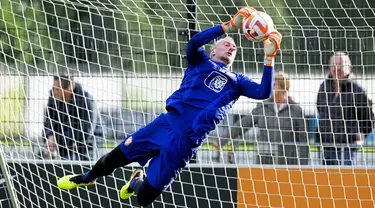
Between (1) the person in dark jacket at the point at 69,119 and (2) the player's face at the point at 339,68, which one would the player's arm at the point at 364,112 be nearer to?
(2) the player's face at the point at 339,68

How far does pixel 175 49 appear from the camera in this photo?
8227 millimetres

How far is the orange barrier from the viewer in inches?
312

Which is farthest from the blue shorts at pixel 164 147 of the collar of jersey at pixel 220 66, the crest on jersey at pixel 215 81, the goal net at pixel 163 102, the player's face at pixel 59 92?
the player's face at pixel 59 92

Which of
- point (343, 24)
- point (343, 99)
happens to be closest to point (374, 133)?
point (343, 99)

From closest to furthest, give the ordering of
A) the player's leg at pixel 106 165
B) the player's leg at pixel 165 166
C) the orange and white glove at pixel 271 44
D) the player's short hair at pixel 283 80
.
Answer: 1. the orange and white glove at pixel 271 44
2. the player's leg at pixel 165 166
3. the player's leg at pixel 106 165
4. the player's short hair at pixel 283 80

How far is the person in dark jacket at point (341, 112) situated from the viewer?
7988 mm

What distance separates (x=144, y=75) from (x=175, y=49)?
14.9 inches

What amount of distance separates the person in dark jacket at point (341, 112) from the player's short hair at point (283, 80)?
290 millimetres

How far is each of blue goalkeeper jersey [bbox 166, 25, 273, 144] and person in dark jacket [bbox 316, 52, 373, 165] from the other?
Result: 65.3 inches

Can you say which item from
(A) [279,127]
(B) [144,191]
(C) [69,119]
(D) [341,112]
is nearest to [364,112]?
(D) [341,112]

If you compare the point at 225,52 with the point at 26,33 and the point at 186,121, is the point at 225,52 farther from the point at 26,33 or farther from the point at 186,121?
the point at 26,33

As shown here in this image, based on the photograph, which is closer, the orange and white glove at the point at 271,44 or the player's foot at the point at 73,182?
the orange and white glove at the point at 271,44

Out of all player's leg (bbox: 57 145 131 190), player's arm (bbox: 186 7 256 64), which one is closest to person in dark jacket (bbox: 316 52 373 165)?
player's arm (bbox: 186 7 256 64)

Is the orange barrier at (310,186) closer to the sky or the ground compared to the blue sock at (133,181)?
closer to the ground
